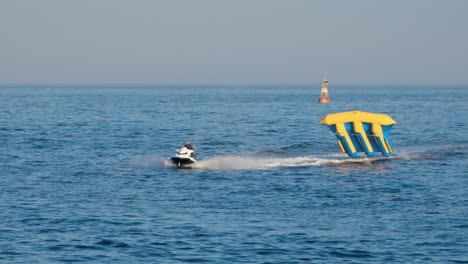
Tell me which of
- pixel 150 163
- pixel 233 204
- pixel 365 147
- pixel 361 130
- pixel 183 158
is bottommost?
pixel 150 163

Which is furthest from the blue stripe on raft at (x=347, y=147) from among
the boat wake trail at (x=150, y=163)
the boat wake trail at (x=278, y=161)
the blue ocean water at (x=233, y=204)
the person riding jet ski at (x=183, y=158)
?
the boat wake trail at (x=150, y=163)

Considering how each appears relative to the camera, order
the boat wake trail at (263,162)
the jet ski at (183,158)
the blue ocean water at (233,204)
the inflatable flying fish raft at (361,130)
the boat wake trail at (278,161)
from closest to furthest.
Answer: the blue ocean water at (233,204), the jet ski at (183,158), the boat wake trail at (263,162), the boat wake trail at (278,161), the inflatable flying fish raft at (361,130)

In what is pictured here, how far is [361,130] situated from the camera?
44.3 m

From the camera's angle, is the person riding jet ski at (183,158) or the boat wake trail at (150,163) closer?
the person riding jet ski at (183,158)

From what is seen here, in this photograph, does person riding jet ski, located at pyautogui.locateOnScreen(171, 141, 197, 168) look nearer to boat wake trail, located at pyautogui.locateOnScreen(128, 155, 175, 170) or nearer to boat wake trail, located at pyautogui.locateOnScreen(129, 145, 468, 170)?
boat wake trail, located at pyautogui.locateOnScreen(129, 145, 468, 170)

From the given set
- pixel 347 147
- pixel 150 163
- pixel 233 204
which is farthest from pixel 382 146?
pixel 233 204

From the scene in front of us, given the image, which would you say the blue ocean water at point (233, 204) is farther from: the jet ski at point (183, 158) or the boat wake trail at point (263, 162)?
the jet ski at point (183, 158)

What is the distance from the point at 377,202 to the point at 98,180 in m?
15.0

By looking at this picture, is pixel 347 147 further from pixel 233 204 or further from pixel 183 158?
pixel 233 204

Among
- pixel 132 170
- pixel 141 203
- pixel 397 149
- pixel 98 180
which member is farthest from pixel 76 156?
pixel 397 149

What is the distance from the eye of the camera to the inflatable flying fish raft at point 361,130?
145 ft

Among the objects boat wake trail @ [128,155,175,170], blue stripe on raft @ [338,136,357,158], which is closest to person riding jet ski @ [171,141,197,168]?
boat wake trail @ [128,155,175,170]

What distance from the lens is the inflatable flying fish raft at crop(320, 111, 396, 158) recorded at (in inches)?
1737

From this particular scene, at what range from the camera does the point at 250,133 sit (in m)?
68.9
